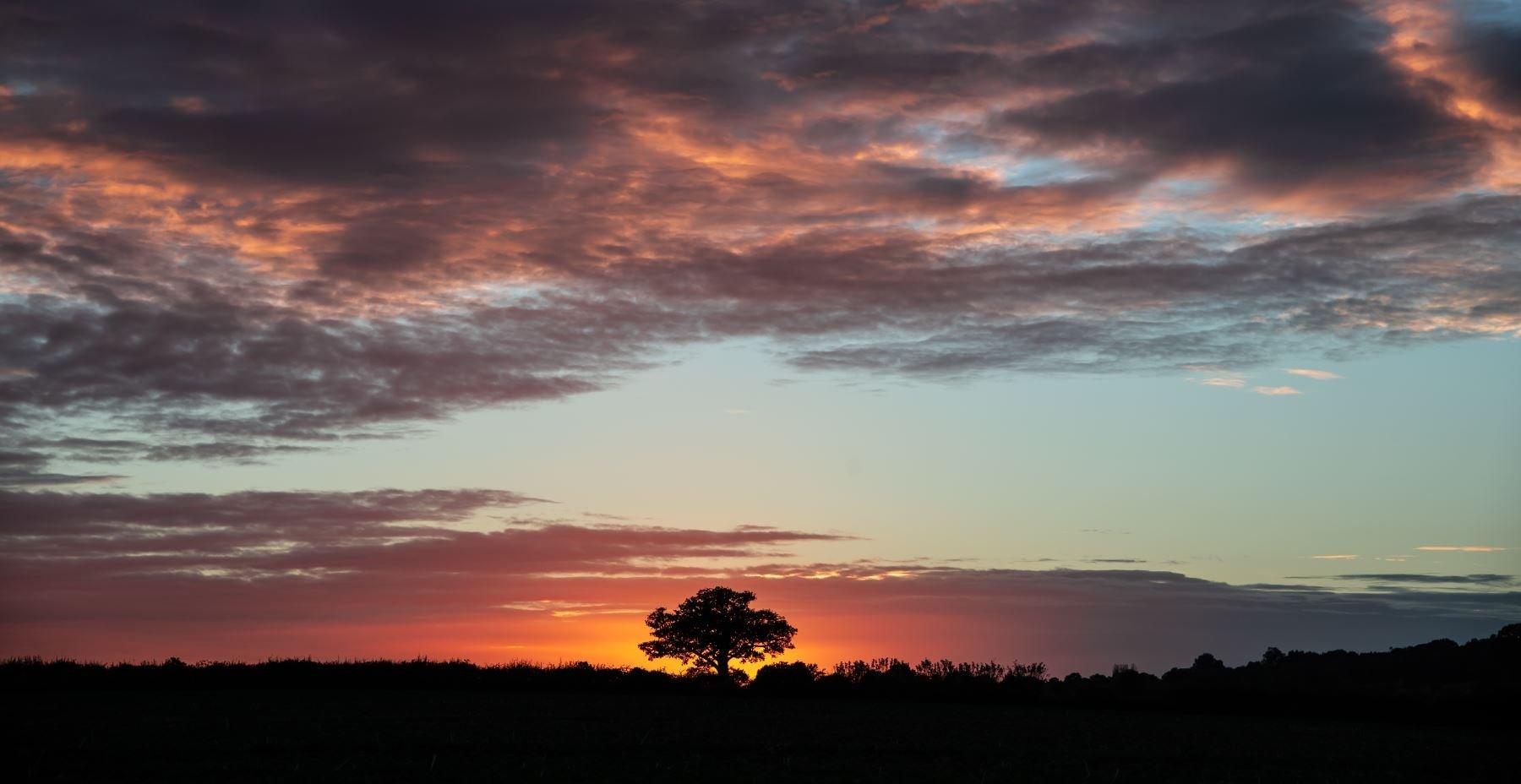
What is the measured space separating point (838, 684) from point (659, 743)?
2889 cm

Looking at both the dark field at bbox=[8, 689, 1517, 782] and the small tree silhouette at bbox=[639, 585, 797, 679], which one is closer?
the dark field at bbox=[8, 689, 1517, 782]

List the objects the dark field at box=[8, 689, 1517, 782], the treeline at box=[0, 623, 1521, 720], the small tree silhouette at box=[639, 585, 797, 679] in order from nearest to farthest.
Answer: the dark field at box=[8, 689, 1517, 782] → the treeline at box=[0, 623, 1521, 720] → the small tree silhouette at box=[639, 585, 797, 679]

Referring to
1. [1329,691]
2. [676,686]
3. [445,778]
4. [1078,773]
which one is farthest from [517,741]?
[1329,691]

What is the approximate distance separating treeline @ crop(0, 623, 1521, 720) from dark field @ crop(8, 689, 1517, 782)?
3060 mm

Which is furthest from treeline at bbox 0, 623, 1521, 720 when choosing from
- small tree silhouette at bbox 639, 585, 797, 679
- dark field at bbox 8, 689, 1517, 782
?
small tree silhouette at bbox 639, 585, 797, 679

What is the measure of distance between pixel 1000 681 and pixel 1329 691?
18.2m

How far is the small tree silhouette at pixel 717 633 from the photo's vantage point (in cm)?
10525

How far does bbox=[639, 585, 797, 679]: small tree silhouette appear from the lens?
10525 cm

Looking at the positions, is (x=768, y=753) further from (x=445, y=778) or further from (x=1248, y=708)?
(x=1248, y=708)

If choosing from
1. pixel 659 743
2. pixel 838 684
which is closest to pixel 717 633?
pixel 838 684

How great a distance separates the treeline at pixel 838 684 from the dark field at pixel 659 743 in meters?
3.06

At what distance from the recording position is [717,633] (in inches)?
4146

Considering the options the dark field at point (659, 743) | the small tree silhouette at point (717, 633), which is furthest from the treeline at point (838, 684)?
the small tree silhouette at point (717, 633)

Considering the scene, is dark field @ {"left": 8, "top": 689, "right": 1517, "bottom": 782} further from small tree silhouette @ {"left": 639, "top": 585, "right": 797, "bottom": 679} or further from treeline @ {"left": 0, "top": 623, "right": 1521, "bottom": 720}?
small tree silhouette @ {"left": 639, "top": 585, "right": 797, "bottom": 679}
